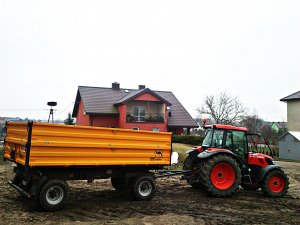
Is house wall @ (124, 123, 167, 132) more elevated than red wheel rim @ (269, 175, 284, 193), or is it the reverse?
house wall @ (124, 123, 167, 132)

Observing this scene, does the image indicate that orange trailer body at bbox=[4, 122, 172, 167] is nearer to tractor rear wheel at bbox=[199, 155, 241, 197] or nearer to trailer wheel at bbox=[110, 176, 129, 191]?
trailer wheel at bbox=[110, 176, 129, 191]

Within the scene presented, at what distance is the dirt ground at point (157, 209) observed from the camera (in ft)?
21.3

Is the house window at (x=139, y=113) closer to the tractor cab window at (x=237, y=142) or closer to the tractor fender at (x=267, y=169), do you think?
the tractor cab window at (x=237, y=142)

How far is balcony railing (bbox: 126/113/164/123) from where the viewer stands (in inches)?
1329

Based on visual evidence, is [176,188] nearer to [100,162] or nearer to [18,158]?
[100,162]

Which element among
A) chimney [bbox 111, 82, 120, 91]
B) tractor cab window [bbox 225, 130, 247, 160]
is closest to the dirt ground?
tractor cab window [bbox 225, 130, 247, 160]

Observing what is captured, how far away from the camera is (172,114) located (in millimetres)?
36094

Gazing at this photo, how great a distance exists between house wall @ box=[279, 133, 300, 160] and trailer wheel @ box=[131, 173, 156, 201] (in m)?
22.5

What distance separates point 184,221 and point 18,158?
394 cm

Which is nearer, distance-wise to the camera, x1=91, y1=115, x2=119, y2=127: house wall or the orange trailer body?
the orange trailer body

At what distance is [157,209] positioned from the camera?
745cm

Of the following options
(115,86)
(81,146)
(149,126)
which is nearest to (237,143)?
(81,146)

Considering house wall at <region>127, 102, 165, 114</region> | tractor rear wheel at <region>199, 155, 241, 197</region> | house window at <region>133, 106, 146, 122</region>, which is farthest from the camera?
house window at <region>133, 106, 146, 122</region>

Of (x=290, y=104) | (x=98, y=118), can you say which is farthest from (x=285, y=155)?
(x=98, y=118)
